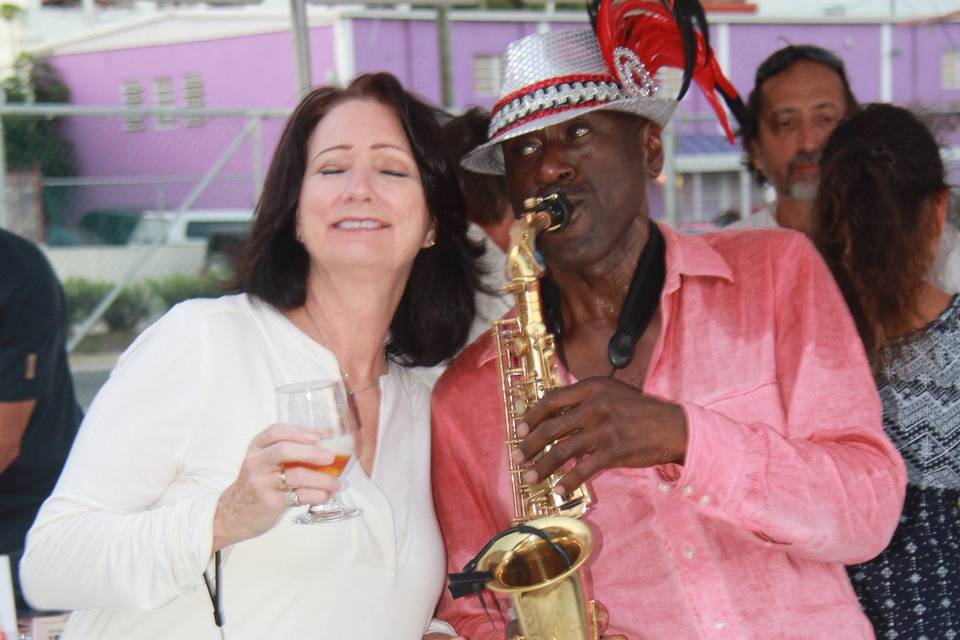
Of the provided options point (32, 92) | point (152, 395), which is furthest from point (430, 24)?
point (152, 395)

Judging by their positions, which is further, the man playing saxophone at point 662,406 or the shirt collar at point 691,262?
the shirt collar at point 691,262

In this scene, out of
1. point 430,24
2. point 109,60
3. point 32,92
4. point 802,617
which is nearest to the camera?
point 802,617

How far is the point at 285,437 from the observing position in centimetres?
201

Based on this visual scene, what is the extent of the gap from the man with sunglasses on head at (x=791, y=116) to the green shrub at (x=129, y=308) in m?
5.25

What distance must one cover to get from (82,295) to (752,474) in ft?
23.8

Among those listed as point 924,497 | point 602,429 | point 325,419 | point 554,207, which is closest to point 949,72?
point 924,497

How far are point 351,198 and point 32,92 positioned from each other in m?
14.9

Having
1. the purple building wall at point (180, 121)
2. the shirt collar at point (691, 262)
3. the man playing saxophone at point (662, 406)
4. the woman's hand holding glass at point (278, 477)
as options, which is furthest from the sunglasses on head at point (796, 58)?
the woman's hand holding glass at point (278, 477)

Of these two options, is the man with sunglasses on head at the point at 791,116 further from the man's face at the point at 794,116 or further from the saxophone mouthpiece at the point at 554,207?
the saxophone mouthpiece at the point at 554,207

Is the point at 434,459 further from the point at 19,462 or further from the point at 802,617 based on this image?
the point at 19,462

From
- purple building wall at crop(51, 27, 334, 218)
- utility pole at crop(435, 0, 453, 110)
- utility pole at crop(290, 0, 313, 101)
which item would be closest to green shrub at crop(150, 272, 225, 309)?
purple building wall at crop(51, 27, 334, 218)

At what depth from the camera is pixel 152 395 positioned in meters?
2.31

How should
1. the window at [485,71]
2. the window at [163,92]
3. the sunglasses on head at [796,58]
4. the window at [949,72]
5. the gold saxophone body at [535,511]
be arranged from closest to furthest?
the gold saxophone body at [535,511] → the sunglasses on head at [796,58] → the window at [485,71] → the window at [949,72] → the window at [163,92]

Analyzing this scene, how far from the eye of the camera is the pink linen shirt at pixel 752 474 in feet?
6.84
